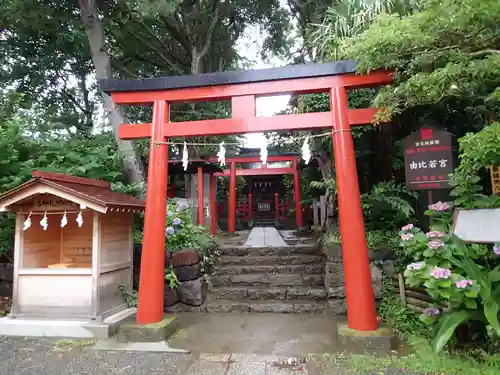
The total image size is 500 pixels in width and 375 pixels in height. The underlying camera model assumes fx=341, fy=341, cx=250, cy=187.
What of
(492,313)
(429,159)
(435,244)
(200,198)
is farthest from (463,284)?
(200,198)

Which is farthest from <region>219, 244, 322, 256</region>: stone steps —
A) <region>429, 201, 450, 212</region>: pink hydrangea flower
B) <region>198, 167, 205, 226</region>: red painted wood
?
<region>429, 201, 450, 212</region>: pink hydrangea flower

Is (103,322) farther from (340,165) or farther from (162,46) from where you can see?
(162,46)

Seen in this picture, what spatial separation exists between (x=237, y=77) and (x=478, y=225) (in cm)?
371

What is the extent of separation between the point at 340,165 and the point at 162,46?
10486 millimetres

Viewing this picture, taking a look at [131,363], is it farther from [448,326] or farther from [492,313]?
[492,313]

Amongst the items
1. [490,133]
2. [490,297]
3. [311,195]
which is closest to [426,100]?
[490,133]

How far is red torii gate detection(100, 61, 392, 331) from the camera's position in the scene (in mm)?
4703

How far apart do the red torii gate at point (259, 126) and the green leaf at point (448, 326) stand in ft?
3.06

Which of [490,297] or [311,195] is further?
[311,195]

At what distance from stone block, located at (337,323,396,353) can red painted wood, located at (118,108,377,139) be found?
2.87 m

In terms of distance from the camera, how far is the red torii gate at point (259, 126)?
15.4 feet

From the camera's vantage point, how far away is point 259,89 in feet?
16.9

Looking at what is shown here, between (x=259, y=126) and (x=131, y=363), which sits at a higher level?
(x=259, y=126)

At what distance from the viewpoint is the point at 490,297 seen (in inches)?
143
